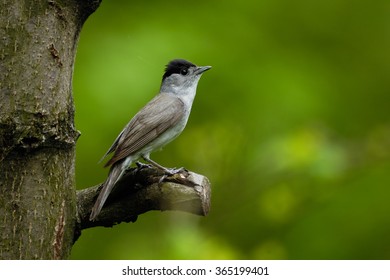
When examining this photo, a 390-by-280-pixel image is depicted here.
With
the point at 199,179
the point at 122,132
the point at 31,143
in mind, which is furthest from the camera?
the point at 122,132

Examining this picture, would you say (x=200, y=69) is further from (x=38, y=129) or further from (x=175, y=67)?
(x=38, y=129)

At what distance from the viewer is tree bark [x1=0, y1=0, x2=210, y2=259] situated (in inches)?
128

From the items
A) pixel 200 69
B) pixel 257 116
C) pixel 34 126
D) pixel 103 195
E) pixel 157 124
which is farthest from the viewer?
pixel 200 69

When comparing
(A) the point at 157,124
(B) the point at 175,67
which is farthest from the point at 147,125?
(B) the point at 175,67

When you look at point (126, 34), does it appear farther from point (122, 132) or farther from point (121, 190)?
point (121, 190)

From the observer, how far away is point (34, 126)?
3.25 m

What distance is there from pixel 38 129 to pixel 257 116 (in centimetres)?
138

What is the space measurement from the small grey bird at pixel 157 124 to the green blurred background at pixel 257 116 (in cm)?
10

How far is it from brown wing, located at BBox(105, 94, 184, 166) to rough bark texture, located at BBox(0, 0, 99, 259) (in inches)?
17.9

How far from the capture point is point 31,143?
128 inches

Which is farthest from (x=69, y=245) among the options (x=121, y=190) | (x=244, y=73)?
(x=244, y=73)

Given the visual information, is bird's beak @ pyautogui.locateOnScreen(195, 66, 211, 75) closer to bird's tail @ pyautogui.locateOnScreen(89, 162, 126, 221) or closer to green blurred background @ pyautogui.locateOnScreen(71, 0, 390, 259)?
green blurred background @ pyautogui.locateOnScreen(71, 0, 390, 259)

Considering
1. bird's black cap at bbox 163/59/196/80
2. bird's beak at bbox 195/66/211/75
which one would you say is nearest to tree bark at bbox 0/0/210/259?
bird's beak at bbox 195/66/211/75

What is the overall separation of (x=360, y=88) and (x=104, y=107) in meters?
1.36
